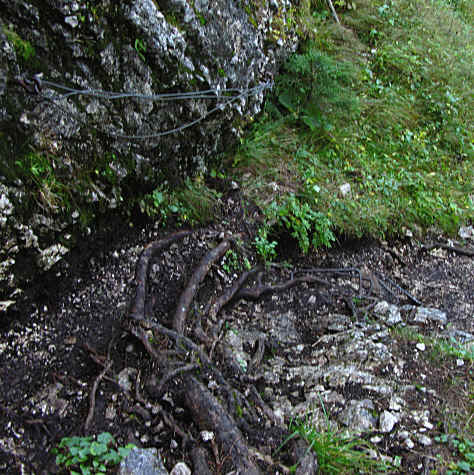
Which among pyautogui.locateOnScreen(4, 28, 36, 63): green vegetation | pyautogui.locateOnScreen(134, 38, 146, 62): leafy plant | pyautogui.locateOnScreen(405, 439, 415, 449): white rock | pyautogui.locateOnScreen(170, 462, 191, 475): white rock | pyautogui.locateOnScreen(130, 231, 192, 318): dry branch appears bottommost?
pyautogui.locateOnScreen(405, 439, 415, 449): white rock

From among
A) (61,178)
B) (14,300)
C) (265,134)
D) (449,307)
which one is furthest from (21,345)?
(449,307)

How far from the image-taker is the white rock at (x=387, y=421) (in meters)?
2.54

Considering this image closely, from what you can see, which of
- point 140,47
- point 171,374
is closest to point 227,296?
point 171,374

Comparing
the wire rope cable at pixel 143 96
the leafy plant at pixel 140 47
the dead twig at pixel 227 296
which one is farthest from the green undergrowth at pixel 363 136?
the leafy plant at pixel 140 47

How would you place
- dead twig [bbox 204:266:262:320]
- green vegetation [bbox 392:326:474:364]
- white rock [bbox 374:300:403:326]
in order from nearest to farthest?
green vegetation [bbox 392:326:474:364]
dead twig [bbox 204:266:262:320]
white rock [bbox 374:300:403:326]

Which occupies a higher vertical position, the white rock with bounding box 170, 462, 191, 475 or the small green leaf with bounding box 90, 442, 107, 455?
the small green leaf with bounding box 90, 442, 107, 455

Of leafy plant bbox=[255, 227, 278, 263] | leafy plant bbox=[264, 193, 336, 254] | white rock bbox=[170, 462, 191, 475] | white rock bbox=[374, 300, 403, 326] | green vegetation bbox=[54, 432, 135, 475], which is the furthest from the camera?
leafy plant bbox=[264, 193, 336, 254]

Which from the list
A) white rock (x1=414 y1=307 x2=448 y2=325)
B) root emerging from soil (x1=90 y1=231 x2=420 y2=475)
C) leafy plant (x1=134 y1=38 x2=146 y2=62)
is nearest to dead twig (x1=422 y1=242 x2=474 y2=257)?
white rock (x1=414 y1=307 x2=448 y2=325)

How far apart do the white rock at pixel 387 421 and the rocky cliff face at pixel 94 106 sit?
2444 mm

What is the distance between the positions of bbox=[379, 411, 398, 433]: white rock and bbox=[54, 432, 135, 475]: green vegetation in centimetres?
154

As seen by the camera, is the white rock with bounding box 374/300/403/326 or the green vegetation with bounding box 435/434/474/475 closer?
the green vegetation with bounding box 435/434/474/475

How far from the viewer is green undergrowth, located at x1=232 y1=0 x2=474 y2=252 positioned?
4824mm

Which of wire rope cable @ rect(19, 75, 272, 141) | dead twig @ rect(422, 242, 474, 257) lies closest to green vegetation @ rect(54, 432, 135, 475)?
wire rope cable @ rect(19, 75, 272, 141)

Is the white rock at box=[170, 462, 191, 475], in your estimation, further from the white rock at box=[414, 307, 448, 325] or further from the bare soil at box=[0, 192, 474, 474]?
the white rock at box=[414, 307, 448, 325]
